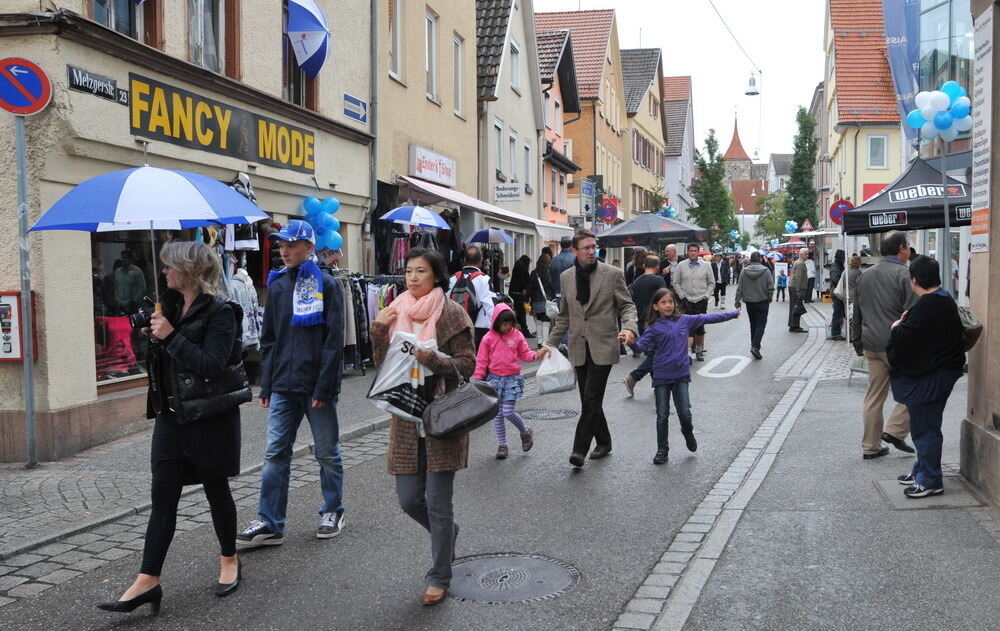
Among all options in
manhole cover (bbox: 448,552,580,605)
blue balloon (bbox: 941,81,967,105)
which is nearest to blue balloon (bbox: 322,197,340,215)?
blue balloon (bbox: 941,81,967,105)

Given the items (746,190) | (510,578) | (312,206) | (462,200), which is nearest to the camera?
(510,578)

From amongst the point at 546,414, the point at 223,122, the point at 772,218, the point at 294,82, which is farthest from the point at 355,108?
the point at 772,218

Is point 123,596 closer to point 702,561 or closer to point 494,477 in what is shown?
point 702,561

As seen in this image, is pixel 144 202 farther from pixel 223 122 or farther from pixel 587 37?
pixel 587 37

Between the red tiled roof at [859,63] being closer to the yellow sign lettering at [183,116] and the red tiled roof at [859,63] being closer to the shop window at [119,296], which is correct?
the yellow sign lettering at [183,116]

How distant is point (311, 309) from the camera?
19.1 feet

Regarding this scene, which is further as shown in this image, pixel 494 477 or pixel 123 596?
pixel 494 477

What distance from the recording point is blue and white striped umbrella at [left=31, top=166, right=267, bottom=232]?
605cm

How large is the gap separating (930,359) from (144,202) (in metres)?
5.26

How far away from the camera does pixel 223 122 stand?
11516mm

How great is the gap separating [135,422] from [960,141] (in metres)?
17.8

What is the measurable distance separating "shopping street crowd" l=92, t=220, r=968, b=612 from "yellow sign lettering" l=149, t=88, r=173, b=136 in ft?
13.2

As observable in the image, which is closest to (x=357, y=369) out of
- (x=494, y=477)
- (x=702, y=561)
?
(x=494, y=477)

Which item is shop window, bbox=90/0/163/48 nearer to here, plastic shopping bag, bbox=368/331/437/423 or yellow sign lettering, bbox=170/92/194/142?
yellow sign lettering, bbox=170/92/194/142
